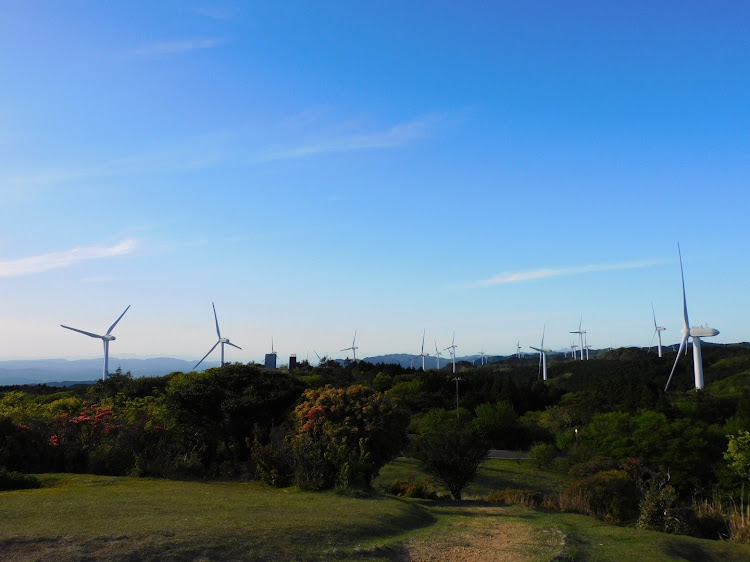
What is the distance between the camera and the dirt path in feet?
41.9

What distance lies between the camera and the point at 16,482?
19266mm

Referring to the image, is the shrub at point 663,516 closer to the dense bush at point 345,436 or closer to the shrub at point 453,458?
the shrub at point 453,458

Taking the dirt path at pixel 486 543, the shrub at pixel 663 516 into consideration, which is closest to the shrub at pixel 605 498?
the shrub at pixel 663 516

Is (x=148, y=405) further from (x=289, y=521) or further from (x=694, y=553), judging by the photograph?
(x=694, y=553)

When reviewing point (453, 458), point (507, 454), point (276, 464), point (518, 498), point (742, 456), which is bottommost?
point (507, 454)

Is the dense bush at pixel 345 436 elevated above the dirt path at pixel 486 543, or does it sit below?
above

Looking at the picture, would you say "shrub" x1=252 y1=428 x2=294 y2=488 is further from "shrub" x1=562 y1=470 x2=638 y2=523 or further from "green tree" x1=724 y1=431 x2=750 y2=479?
"green tree" x1=724 y1=431 x2=750 y2=479

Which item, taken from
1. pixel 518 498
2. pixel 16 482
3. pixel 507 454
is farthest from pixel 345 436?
pixel 507 454

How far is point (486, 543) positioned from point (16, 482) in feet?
44.2

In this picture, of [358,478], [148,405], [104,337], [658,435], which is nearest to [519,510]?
[358,478]

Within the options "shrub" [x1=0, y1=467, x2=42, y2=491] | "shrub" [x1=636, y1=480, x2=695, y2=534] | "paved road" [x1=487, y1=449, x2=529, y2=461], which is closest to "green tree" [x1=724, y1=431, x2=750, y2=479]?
"shrub" [x1=636, y1=480, x2=695, y2=534]

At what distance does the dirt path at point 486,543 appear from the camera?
41.9 ft

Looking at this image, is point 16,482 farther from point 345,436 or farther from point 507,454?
point 507,454

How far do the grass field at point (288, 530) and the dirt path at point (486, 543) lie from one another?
0.02 metres
